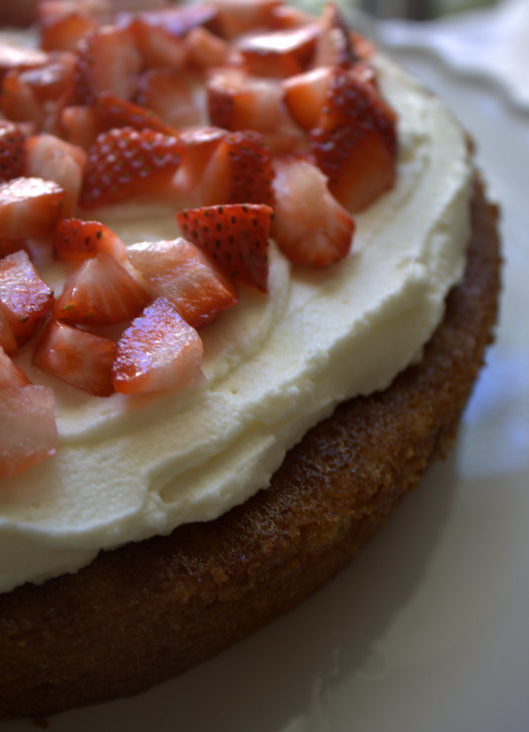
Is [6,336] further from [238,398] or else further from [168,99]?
[168,99]

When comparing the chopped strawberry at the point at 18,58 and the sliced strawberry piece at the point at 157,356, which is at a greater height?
the chopped strawberry at the point at 18,58

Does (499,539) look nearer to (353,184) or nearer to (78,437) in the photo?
(353,184)

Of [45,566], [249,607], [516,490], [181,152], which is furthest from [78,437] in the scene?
[516,490]

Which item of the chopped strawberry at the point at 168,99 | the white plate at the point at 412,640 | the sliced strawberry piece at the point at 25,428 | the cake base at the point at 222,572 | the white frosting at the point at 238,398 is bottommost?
the white plate at the point at 412,640

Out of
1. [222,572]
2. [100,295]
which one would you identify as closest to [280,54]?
[100,295]

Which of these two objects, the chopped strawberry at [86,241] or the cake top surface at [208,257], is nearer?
the cake top surface at [208,257]

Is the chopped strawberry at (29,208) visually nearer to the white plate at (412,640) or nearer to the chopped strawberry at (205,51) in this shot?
the chopped strawberry at (205,51)

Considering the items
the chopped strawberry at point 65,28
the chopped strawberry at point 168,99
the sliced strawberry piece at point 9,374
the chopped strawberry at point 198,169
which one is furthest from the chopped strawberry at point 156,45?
the sliced strawberry piece at point 9,374
